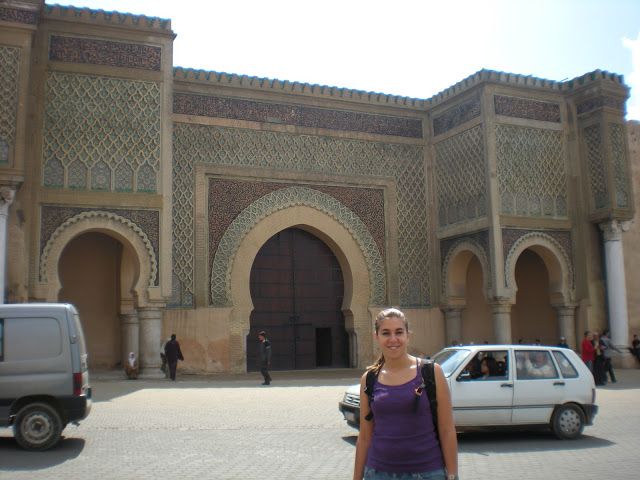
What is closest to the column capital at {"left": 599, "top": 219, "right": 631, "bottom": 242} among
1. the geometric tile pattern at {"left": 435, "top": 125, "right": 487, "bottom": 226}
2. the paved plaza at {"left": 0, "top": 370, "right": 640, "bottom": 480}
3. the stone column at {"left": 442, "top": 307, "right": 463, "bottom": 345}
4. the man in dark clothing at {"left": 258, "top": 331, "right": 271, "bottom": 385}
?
the geometric tile pattern at {"left": 435, "top": 125, "right": 487, "bottom": 226}

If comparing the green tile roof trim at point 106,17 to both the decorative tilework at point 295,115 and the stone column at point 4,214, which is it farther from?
the stone column at point 4,214

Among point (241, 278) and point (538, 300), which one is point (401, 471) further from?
A: point (538, 300)

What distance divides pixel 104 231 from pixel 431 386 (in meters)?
12.6

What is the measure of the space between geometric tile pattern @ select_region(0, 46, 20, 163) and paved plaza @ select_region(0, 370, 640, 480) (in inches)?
204

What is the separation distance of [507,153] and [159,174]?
326 inches

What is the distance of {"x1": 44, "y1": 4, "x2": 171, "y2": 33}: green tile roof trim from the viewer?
14789mm

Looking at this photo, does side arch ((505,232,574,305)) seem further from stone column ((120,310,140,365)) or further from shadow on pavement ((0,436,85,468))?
shadow on pavement ((0,436,85,468))

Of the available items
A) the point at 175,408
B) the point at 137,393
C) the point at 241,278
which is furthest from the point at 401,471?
the point at 241,278

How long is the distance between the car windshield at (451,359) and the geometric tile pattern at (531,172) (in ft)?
31.5

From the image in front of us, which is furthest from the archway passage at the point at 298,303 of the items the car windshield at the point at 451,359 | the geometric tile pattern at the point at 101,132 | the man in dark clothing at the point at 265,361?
the car windshield at the point at 451,359

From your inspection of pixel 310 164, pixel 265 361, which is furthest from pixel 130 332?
pixel 310 164

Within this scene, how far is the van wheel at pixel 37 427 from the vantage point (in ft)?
24.1

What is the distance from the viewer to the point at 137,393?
1214cm

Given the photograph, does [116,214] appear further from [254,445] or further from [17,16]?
[254,445]
